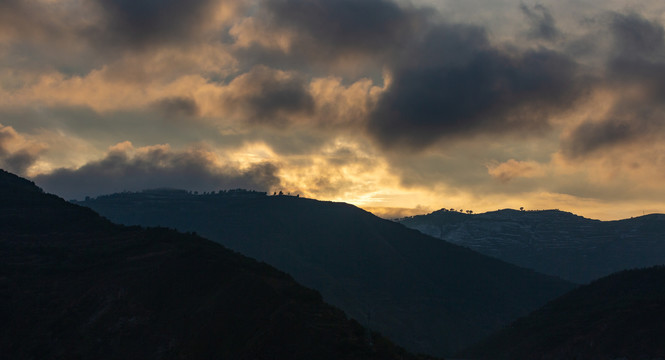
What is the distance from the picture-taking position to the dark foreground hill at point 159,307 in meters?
79.4

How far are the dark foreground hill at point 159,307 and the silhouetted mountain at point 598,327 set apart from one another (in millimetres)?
47104

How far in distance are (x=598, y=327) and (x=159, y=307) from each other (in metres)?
80.4

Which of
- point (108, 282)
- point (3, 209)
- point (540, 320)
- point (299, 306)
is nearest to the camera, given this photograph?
point (299, 306)

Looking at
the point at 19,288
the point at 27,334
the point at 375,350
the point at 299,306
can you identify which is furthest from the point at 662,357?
the point at 19,288

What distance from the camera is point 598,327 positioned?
111 m

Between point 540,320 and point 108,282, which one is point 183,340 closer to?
point 108,282

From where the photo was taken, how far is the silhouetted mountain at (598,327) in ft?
331

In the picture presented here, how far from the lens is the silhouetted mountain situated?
10094cm

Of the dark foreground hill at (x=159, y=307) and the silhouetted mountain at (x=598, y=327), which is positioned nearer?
the dark foreground hill at (x=159, y=307)

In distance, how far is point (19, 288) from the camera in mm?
115312

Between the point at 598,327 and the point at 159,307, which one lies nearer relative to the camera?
the point at 159,307

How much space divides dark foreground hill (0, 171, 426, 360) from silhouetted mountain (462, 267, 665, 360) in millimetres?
47104

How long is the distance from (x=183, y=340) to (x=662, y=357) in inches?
2917

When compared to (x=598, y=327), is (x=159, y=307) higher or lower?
higher
